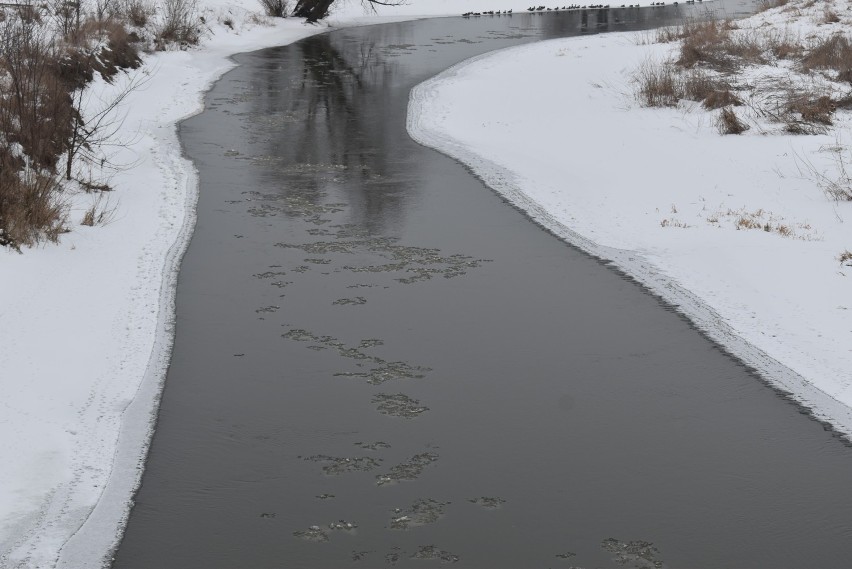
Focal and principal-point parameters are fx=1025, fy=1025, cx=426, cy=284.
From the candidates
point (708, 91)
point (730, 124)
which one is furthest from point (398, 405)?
point (708, 91)

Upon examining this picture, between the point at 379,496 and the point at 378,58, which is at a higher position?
the point at 378,58

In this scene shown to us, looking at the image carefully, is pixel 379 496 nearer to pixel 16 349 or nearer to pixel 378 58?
pixel 16 349

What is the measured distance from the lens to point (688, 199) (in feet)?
42.6

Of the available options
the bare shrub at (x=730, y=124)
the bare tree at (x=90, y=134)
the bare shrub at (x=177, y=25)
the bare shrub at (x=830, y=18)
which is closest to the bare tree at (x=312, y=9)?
the bare shrub at (x=177, y=25)

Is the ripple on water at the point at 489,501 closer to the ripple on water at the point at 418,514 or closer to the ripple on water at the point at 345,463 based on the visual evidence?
the ripple on water at the point at 418,514

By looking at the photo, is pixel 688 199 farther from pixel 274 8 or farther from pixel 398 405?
pixel 274 8

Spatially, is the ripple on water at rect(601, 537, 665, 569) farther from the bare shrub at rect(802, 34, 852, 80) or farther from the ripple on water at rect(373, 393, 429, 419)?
the bare shrub at rect(802, 34, 852, 80)

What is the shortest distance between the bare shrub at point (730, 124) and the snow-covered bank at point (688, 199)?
0.48ft

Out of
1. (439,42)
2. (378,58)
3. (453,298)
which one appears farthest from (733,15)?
(453,298)

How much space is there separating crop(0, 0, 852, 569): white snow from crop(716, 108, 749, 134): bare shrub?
0.84 feet

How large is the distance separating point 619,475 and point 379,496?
60.4 inches

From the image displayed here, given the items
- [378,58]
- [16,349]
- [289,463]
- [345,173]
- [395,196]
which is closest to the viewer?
[289,463]

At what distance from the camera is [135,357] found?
834 centimetres

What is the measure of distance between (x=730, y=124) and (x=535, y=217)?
5069 mm
